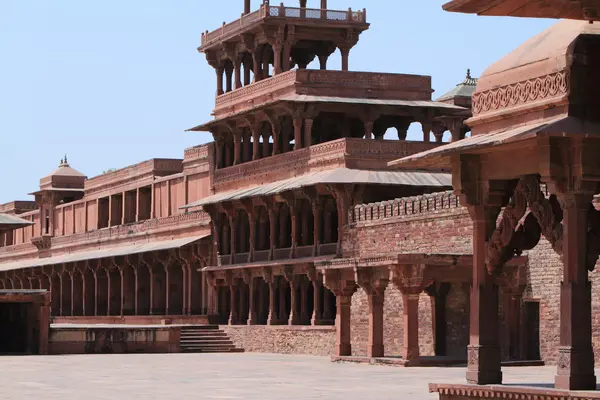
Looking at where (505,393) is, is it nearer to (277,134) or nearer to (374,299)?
(374,299)

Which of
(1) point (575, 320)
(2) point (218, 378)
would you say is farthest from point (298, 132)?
(1) point (575, 320)

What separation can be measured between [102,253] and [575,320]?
47.8 meters

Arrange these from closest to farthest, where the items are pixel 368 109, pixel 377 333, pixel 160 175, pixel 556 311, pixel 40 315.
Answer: pixel 556 311, pixel 377 333, pixel 40 315, pixel 368 109, pixel 160 175

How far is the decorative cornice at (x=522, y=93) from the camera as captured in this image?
1342cm

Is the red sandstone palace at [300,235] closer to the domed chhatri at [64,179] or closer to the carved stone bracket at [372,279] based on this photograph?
the carved stone bracket at [372,279]

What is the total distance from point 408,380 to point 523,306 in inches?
267

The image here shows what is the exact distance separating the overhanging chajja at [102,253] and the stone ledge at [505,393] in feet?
120

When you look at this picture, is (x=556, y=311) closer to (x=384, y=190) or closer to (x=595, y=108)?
(x=384, y=190)

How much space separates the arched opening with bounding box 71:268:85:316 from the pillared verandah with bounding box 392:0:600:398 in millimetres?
50416

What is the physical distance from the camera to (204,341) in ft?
144

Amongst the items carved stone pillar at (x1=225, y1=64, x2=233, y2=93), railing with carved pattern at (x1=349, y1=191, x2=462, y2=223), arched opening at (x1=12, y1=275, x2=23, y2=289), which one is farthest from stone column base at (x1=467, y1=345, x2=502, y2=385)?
arched opening at (x1=12, y1=275, x2=23, y2=289)

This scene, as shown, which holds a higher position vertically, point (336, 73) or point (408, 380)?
point (336, 73)

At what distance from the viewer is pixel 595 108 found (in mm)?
13305

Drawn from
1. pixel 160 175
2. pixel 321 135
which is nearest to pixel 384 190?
pixel 321 135
